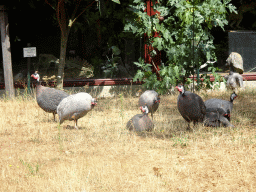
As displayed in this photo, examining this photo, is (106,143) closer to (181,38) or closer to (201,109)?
(201,109)

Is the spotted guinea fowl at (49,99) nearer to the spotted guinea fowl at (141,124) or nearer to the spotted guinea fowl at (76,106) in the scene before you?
the spotted guinea fowl at (76,106)

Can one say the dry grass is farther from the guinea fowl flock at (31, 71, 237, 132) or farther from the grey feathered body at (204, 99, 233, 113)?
the grey feathered body at (204, 99, 233, 113)

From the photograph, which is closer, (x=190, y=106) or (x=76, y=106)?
(x=190, y=106)

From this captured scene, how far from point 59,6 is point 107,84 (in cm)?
259

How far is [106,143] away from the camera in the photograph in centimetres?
527

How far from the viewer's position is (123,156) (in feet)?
15.3

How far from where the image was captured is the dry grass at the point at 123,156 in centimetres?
373

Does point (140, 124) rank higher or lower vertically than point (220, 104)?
lower

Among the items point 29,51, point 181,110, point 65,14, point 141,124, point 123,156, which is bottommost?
point 123,156

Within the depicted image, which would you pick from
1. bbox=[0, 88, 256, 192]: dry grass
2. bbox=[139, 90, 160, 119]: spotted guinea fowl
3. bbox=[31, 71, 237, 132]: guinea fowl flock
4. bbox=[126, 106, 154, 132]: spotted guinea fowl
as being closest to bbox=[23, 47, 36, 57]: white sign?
bbox=[0, 88, 256, 192]: dry grass

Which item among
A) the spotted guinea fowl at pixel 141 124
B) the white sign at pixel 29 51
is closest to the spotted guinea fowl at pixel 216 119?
the spotted guinea fowl at pixel 141 124

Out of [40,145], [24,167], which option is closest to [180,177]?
[24,167]

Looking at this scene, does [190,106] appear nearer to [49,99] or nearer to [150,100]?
[150,100]

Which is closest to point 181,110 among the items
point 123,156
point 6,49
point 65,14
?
point 123,156
